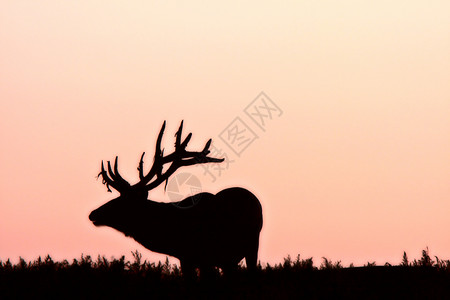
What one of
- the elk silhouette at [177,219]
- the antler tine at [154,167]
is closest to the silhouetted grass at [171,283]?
the elk silhouette at [177,219]

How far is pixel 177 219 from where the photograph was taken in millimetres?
14734

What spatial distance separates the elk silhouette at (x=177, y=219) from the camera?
1446cm

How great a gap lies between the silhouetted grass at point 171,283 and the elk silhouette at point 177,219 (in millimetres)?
3099

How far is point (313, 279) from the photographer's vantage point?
10.7 meters

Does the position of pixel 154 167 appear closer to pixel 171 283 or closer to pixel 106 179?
pixel 106 179

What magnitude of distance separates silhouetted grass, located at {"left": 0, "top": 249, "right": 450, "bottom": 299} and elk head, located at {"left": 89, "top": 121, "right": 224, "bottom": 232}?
349 centimetres

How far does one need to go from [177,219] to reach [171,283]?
5.16 meters

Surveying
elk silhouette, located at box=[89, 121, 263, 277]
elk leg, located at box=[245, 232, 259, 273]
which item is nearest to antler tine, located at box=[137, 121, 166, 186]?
elk silhouette, located at box=[89, 121, 263, 277]

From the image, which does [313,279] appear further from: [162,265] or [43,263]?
[43,263]

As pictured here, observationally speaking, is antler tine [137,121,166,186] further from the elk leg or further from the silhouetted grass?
the silhouetted grass

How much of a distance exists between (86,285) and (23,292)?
0.83 metres

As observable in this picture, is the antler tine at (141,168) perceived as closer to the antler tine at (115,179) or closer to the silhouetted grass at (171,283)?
the antler tine at (115,179)

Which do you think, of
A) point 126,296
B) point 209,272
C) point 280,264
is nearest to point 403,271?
point 280,264

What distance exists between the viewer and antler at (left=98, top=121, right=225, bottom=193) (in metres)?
14.8
